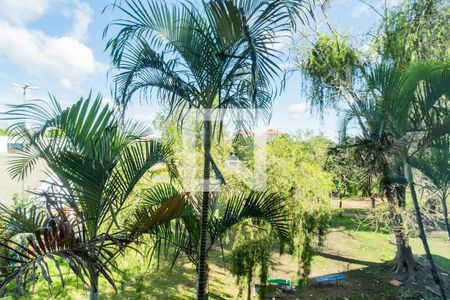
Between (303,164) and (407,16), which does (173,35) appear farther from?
(407,16)

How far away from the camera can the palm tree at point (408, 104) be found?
2.97 meters

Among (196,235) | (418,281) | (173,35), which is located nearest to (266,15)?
(173,35)

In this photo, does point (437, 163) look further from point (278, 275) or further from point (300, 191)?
point (278, 275)

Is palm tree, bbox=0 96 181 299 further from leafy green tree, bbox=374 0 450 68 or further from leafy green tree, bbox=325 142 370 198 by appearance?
leafy green tree, bbox=374 0 450 68

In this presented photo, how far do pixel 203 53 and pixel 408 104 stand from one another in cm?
224

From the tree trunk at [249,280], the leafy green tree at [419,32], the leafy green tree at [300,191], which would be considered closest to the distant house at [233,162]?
the leafy green tree at [300,191]

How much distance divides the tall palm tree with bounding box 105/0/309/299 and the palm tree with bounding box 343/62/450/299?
1.55 m

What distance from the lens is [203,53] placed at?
2236 millimetres

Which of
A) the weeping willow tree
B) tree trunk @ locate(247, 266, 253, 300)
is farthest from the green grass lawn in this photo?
the weeping willow tree

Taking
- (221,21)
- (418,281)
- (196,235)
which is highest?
(221,21)

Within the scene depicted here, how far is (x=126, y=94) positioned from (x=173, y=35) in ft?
1.94

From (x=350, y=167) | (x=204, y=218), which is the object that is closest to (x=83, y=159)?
(x=204, y=218)

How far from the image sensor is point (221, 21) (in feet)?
6.59

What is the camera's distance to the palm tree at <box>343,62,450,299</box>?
9.75 ft
